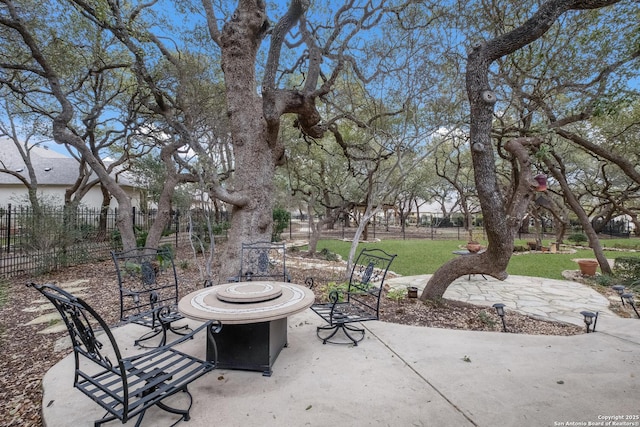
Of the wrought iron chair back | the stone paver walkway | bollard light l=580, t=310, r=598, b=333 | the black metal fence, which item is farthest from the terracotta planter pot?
the black metal fence

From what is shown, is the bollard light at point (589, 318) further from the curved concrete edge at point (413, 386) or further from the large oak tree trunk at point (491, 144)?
the large oak tree trunk at point (491, 144)

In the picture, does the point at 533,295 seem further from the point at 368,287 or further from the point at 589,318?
the point at 368,287

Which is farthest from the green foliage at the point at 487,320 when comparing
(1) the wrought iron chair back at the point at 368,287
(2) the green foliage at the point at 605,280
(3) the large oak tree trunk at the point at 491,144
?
(2) the green foliage at the point at 605,280

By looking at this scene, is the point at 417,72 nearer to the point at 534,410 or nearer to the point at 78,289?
the point at 534,410

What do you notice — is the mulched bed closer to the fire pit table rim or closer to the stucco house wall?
the fire pit table rim

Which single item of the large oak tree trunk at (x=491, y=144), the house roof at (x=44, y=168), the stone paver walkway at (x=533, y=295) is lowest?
the stone paver walkway at (x=533, y=295)

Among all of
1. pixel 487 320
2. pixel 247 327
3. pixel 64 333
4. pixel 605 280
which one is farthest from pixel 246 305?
pixel 605 280

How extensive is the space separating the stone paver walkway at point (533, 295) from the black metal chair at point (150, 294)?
4327mm

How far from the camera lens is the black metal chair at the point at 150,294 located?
122 inches

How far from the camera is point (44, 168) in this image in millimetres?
17859

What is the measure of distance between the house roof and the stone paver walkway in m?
17.3

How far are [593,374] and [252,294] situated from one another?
10.2 feet

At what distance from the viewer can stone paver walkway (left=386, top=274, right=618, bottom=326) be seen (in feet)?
16.0

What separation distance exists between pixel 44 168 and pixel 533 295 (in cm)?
2451
